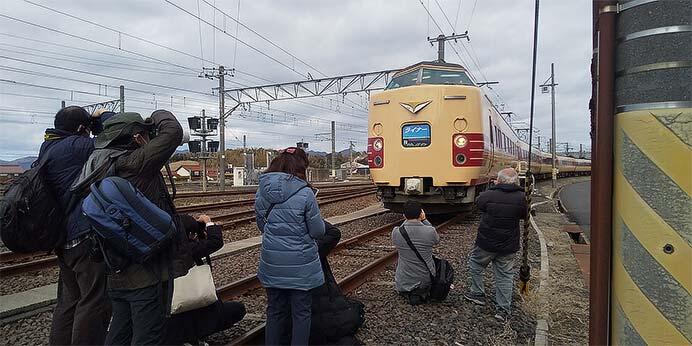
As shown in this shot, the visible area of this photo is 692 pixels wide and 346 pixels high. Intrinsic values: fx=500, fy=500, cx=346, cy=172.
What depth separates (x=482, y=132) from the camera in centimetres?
1025

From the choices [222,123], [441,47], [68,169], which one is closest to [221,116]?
[222,123]

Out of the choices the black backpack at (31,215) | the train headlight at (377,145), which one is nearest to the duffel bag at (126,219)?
the black backpack at (31,215)

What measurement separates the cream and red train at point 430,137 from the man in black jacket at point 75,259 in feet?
24.4

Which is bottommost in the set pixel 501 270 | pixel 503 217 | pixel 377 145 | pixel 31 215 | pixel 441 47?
pixel 501 270

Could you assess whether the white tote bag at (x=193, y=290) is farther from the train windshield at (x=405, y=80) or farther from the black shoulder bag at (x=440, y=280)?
the train windshield at (x=405, y=80)

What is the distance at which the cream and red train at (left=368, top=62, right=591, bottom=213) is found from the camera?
9969 mm

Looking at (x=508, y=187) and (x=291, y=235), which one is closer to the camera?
(x=291, y=235)

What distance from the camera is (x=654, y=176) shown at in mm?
1434

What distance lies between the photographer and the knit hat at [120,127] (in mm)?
3031

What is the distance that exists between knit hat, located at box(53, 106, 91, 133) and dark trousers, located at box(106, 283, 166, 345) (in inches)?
52.3

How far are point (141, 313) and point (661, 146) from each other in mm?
2682

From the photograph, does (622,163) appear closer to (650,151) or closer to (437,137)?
(650,151)

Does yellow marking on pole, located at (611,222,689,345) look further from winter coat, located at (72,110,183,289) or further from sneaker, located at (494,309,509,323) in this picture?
sneaker, located at (494,309,509,323)

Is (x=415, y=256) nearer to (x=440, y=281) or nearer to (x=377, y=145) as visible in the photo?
(x=440, y=281)
